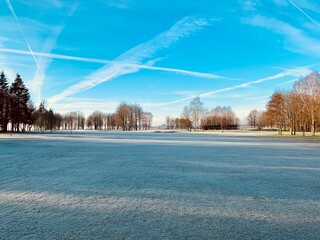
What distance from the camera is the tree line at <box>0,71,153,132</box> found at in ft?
229

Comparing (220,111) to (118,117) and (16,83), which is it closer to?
(118,117)

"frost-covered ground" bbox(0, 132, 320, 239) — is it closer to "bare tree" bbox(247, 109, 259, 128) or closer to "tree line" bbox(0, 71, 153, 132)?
"tree line" bbox(0, 71, 153, 132)

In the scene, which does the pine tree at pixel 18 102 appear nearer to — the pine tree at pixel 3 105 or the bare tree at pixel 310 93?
the pine tree at pixel 3 105

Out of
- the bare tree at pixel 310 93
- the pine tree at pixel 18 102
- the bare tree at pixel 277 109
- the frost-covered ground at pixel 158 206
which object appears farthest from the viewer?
the pine tree at pixel 18 102

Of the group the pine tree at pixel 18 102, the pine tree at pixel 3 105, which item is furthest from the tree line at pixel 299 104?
the pine tree at pixel 3 105

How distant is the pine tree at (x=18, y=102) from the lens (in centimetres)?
7006

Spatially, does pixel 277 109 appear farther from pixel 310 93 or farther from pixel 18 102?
pixel 18 102

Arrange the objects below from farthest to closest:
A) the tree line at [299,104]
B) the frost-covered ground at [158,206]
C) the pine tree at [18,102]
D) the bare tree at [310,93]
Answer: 1. the pine tree at [18,102]
2. the tree line at [299,104]
3. the bare tree at [310,93]
4. the frost-covered ground at [158,206]

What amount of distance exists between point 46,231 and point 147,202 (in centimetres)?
254

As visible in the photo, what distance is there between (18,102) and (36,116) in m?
13.4

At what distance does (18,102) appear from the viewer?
72.4 meters

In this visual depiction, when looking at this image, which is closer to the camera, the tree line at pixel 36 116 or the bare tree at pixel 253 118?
the tree line at pixel 36 116

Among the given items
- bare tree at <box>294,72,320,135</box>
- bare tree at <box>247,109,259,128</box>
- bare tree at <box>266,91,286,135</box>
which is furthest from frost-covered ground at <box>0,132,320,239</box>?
bare tree at <box>247,109,259,128</box>

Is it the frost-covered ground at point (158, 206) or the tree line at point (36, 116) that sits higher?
the tree line at point (36, 116)
